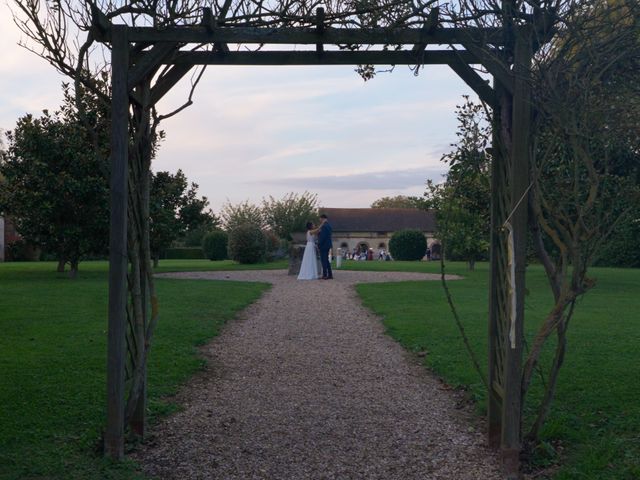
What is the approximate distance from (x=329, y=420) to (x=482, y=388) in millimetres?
1951

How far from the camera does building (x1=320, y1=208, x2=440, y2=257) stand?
313ft

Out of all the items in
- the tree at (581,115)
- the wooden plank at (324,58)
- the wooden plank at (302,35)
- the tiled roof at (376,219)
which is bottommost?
the tree at (581,115)

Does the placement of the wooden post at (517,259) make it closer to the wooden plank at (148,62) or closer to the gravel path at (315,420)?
the gravel path at (315,420)

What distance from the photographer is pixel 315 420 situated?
6938mm

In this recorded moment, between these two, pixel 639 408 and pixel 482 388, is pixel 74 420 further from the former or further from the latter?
pixel 639 408

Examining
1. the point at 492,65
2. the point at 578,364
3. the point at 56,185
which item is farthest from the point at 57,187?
the point at 492,65

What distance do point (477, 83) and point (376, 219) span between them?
9246cm

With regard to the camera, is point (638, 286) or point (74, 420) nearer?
point (74, 420)

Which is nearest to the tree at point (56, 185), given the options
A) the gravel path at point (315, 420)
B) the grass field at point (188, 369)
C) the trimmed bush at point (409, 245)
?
the grass field at point (188, 369)

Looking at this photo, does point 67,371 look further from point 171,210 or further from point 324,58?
point 171,210

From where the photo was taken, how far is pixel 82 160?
76.2ft

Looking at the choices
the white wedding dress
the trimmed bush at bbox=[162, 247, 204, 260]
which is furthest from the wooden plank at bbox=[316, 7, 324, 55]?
the trimmed bush at bbox=[162, 247, 204, 260]

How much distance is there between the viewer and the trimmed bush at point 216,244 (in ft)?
160

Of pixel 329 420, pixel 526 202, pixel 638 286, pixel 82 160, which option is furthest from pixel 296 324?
pixel 638 286
